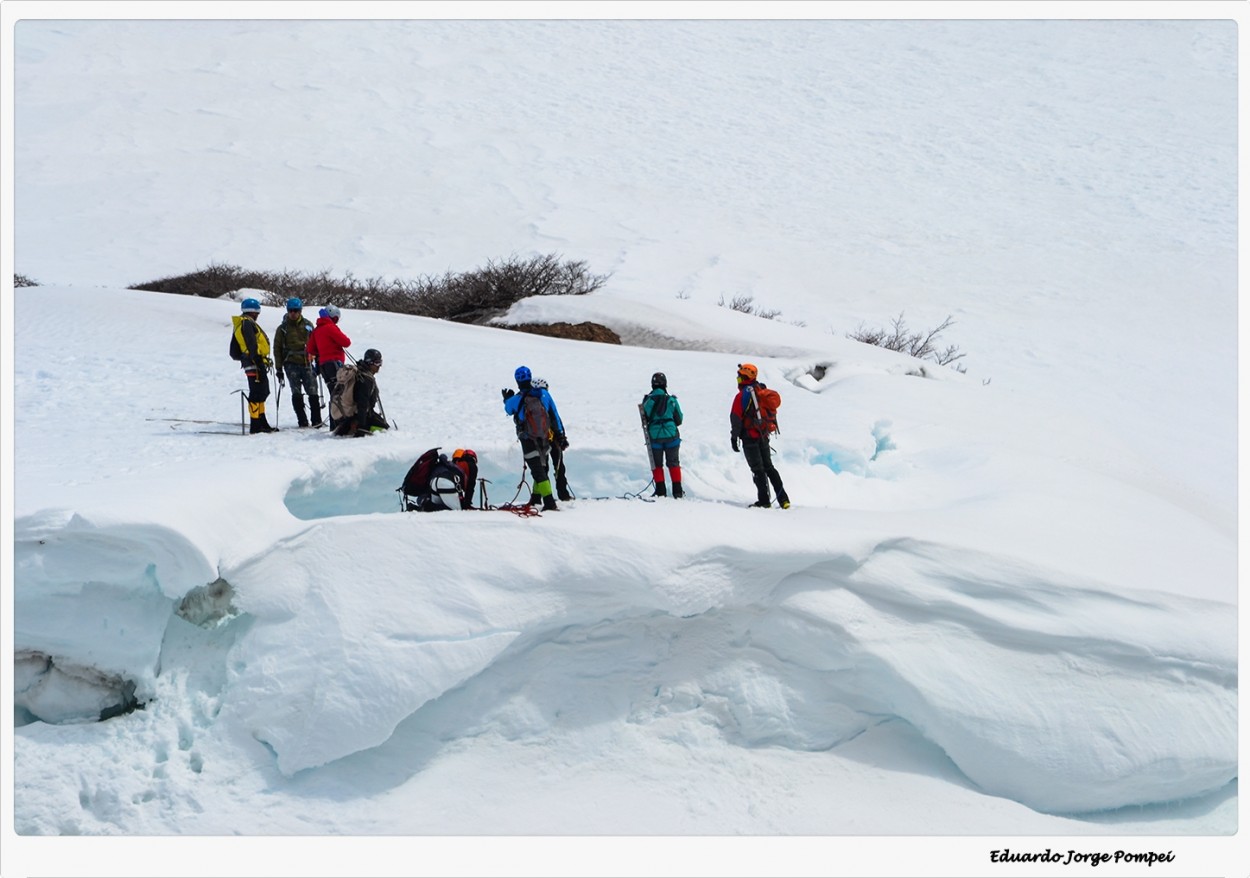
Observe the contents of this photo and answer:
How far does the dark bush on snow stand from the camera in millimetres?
18891

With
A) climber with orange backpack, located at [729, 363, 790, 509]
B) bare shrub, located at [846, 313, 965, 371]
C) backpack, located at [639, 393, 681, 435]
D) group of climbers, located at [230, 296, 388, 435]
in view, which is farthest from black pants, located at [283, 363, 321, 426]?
bare shrub, located at [846, 313, 965, 371]

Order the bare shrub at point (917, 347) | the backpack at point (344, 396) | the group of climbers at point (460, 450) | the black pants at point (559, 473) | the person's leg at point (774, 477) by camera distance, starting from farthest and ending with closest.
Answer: the bare shrub at point (917, 347) < the backpack at point (344, 396) < the person's leg at point (774, 477) < the black pants at point (559, 473) < the group of climbers at point (460, 450)

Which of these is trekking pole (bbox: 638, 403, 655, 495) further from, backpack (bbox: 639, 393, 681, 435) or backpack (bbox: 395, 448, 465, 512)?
backpack (bbox: 395, 448, 465, 512)

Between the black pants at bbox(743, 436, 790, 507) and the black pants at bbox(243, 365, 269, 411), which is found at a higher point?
the black pants at bbox(243, 365, 269, 411)

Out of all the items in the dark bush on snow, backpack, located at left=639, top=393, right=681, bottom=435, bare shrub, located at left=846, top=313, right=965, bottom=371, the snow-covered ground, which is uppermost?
the dark bush on snow

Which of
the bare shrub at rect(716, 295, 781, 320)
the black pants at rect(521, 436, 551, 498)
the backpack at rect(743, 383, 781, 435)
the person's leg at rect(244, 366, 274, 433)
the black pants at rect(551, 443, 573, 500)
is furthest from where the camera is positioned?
the bare shrub at rect(716, 295, 781, 320)

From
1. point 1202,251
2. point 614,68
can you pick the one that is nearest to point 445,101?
point 614,68

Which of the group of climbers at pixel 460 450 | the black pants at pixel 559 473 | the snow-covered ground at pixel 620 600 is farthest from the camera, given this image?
the black pants at pixel 559 473

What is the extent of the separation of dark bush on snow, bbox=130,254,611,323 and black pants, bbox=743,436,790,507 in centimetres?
977

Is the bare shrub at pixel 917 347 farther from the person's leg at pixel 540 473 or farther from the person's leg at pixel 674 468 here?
the person's leg at pixel 540 473

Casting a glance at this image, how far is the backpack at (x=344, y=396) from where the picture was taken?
32.5 feet

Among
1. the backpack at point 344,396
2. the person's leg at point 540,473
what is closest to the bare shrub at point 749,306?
the backpack at point 344,396

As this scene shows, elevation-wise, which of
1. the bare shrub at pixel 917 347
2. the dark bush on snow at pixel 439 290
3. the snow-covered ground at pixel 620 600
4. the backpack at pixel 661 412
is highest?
the dark bush on snow at pixel 439 290

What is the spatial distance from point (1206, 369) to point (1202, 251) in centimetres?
964
